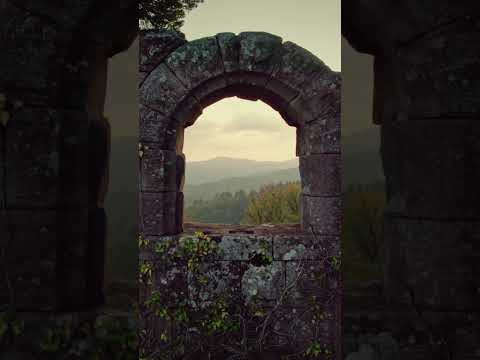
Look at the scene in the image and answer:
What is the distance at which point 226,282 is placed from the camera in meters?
3.66

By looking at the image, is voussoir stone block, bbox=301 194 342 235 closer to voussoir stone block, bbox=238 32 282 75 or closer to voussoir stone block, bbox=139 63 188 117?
voussoir stone block, bbox=238 32 282 75

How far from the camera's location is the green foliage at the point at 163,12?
115 inches

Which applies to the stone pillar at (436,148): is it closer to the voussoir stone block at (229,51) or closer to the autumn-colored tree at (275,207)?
the voussoir stone block at (229,51)

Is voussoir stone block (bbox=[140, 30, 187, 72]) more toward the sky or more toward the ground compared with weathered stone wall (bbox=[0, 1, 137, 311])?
more toward the sky

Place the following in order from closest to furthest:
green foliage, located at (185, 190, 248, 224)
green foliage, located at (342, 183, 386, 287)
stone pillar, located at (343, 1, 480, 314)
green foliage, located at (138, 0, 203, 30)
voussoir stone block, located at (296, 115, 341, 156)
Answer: stone pillar, located at (343, 1, 480, 314)
green foliage, located at (342, 183, 386, 287)
green foliage, located at (138, 0, 203, 30)
voussoir stone block, located at (296, 115, 341, 156)
green foliage, located at (185, 190, 248, 224)

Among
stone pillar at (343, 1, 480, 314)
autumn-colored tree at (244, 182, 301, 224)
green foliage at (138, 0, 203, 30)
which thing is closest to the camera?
stone pillar at (343, 1, 480, 314)

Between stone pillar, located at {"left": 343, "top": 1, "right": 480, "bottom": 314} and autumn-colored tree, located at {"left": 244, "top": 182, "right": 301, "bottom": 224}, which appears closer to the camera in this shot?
stone pillar, located at {"left": 343, "top": 1, "right": 480, "bottom": 314}

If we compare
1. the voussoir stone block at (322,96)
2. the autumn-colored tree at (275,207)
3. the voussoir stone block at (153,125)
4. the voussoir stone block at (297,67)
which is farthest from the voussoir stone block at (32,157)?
the autumn-colored tree at (275,207)

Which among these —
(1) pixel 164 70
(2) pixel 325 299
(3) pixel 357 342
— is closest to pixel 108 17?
(1) pixel 164 70

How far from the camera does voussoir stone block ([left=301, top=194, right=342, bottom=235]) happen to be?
3600 mm

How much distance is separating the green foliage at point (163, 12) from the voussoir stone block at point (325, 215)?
82.5 inches

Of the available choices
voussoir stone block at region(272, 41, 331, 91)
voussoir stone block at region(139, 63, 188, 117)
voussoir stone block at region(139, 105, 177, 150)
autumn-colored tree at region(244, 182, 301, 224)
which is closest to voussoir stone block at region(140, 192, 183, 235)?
voussoir stone block at region(139, 105, 177, 150)

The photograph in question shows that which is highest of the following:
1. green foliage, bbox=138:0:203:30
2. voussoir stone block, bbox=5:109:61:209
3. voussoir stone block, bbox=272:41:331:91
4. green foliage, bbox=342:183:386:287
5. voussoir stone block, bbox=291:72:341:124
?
green foliage, bbox=138:0:203:30

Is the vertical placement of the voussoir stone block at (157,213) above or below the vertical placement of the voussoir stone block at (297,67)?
below
